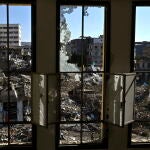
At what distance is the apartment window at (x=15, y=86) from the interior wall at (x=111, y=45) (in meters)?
0.12

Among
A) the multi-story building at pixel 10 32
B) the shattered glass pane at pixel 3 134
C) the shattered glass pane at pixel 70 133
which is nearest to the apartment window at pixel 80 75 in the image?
the shattered glass pane at pixel 70 133

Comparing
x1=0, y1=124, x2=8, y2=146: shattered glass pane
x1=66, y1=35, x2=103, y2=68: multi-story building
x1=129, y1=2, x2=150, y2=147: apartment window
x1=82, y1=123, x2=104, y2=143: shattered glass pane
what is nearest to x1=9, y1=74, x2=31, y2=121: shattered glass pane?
x1=0, y1=124, x2=8, y2=146: shattered glass pane

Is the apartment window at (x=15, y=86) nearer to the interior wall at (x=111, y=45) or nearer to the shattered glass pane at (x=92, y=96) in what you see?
the interior wall at (x=111, y=45)

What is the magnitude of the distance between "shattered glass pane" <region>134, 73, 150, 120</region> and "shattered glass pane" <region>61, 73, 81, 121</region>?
2.20 ft

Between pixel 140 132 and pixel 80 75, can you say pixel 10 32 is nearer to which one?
pixel 80 75

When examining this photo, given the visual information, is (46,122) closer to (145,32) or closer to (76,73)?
(76,73)

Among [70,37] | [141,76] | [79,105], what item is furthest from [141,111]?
[70,37]

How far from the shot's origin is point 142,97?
13.8 ft

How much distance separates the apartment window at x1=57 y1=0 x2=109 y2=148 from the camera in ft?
13.2

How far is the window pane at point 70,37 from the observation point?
4016mm

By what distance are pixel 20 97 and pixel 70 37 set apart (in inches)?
33.9

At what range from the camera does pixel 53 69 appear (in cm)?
398

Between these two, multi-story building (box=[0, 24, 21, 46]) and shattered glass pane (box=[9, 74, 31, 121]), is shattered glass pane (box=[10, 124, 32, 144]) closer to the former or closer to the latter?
shattered glass pane (box=[9, 74, 31, 121])

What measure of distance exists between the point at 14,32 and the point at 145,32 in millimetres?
1462
